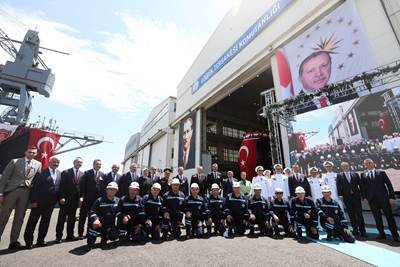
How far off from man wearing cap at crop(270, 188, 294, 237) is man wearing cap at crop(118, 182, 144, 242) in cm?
302

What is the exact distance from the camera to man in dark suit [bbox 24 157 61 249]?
3.74 meters

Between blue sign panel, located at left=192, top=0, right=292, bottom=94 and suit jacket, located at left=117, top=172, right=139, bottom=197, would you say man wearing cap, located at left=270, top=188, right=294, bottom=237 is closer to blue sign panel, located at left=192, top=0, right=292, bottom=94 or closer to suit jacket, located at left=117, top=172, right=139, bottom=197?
suit jacket, located at left=117, top=172, right=139, bottom=197

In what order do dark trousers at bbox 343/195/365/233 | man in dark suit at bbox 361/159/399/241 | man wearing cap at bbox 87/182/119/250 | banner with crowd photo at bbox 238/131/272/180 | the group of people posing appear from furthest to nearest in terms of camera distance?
banner with crowd photo at bbox 238/131/272/180
dark trousers at bbox 343/195/365/233
man in dark suit at bbox 361/159/399/241
the group of people posing
man wearing cap at bbox 87/182/119/250

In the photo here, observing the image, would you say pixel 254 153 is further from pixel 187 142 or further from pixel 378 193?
pixel 378 193

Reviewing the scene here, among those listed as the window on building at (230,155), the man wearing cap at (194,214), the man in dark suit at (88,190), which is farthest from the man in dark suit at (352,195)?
the window on building at (230,155)

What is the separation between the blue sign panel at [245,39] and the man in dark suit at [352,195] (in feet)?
28.0

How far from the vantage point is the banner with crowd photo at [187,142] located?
56.9 ft

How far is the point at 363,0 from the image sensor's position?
706 cm

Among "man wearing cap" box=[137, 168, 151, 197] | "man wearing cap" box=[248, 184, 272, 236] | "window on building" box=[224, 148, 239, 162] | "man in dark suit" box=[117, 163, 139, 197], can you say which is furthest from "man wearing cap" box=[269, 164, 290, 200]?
"window on building" box=[224, 148, 239, 162]

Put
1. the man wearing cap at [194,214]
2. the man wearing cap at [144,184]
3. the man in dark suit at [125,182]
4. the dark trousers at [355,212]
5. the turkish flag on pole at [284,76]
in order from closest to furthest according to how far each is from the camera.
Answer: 1. the man wearing cap at [194,214]
2. the dark trousers at [355,212]
3. the man in dark suit at [125,182]
4. the man wearing cap at [144,184]
5. the turkish flag on pole at [284,76]

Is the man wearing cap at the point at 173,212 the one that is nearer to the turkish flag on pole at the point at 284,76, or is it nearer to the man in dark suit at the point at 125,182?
the man in dark suit at the point at 125,182

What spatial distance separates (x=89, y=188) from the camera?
15.4 ft

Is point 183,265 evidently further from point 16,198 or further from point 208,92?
point 208,92

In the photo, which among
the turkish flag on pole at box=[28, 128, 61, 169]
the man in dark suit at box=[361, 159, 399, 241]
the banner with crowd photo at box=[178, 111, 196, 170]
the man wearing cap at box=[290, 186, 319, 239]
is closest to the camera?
the man in dark suit at box=[361, 159, 399, 241]
